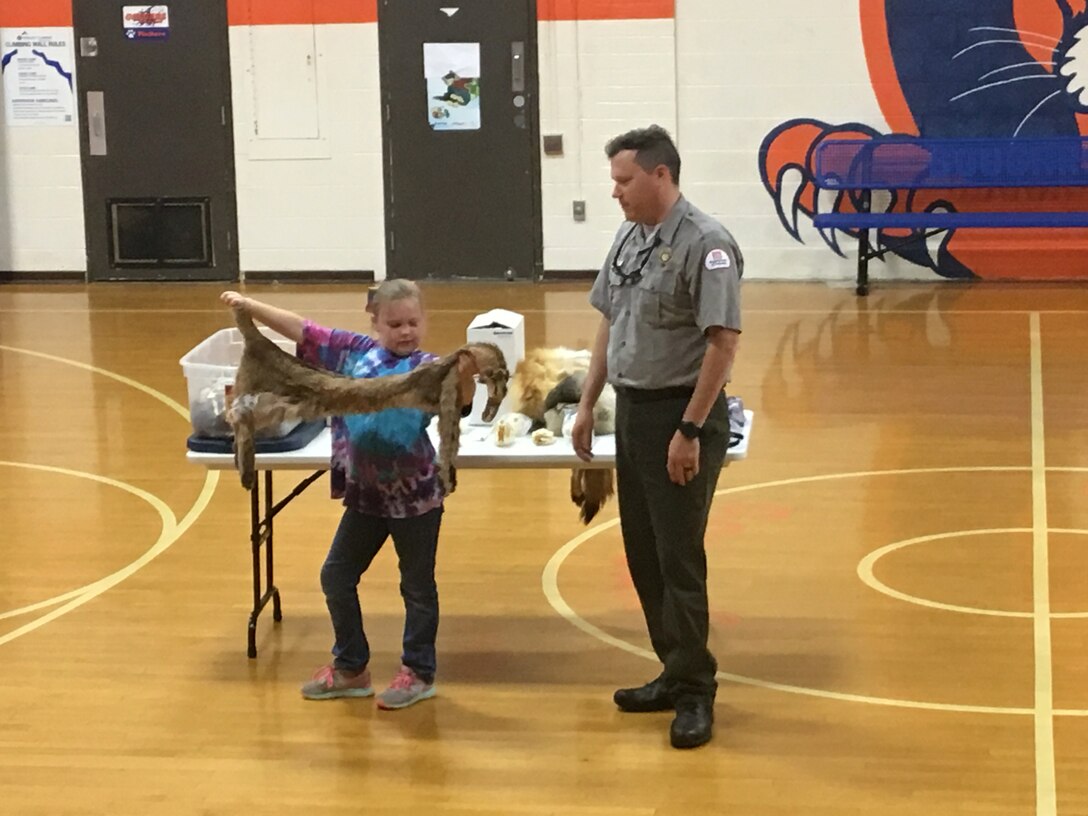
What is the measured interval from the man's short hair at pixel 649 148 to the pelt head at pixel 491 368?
29.4 inches

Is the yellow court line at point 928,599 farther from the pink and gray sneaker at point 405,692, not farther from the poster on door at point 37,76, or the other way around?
the poster on door at point 37,76

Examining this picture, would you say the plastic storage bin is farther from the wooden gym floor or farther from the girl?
the wooden gym floor

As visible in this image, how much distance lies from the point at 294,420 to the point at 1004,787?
2.32m

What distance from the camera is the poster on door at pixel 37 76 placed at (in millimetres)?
14391

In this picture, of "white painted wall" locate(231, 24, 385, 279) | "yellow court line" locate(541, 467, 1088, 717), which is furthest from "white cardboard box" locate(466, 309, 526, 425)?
"white painted wall" locate(231, 24, 385, 279)

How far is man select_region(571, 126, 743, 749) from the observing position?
4301 mm

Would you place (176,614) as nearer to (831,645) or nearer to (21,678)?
(21,678)

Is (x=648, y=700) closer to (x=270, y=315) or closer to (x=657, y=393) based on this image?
(x=657, y=393)

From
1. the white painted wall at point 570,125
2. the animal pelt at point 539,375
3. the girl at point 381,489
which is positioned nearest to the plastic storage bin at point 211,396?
the girl at point 381,489

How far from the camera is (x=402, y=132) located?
14.1 m

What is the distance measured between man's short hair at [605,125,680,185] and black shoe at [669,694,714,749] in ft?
5.02

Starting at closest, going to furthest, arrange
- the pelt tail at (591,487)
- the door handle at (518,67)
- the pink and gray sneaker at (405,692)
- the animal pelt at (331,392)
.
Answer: the animal pelt at (331,392), the pink and gray sneaker at (405,692), the pelt tail at (591,487), the door handle at (518,67)

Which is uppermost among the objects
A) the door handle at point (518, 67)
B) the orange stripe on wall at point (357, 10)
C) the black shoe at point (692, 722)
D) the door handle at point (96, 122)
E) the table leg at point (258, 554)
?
the orange stripe on wall at point (357, 10)

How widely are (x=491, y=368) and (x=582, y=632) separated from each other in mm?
1235
